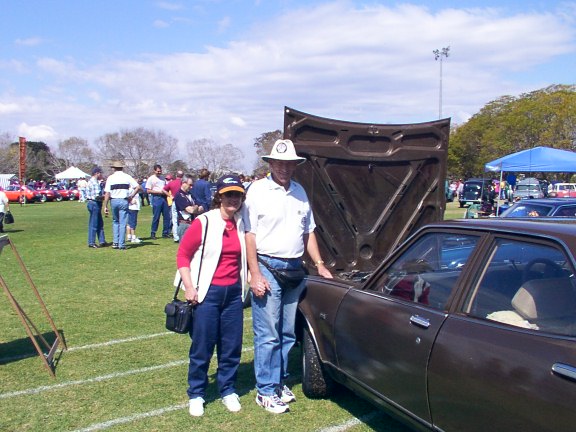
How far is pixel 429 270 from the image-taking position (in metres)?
3.85

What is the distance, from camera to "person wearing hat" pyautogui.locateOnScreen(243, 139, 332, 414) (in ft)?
14.6

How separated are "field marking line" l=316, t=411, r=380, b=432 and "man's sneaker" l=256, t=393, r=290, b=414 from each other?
371 millimetres

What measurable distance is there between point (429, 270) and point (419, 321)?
0.55 meters

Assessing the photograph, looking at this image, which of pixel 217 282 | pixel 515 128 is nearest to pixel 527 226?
pixel 217 282

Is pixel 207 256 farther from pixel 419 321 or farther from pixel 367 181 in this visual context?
pixel 367 181

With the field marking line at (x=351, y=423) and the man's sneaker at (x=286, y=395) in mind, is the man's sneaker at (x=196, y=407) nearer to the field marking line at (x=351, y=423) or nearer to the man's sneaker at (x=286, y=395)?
the man's sneaker at (x=286, y=395)

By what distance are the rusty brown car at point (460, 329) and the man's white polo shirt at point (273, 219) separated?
43 centimetres

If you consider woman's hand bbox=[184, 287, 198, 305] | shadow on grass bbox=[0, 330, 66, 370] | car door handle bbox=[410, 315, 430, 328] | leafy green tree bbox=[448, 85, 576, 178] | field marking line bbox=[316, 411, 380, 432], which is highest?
leafy green tree bbox=[448, 85, 576, 178]

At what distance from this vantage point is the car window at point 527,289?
285 cm

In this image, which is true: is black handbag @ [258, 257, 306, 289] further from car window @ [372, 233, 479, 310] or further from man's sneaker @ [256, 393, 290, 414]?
man's sneaker @ [256, 393, 290, 414]

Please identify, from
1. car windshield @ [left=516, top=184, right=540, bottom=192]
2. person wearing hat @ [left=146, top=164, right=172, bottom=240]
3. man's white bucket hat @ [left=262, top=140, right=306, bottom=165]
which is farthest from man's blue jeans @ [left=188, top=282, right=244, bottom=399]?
car windshield @ [left=516, top=184, right=540, bottom=192]

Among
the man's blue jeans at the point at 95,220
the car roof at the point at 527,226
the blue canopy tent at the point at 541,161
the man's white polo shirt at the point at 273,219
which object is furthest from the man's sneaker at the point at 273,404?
the blue canopy tent at the point at 541,161

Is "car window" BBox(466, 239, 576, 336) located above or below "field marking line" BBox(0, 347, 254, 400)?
above

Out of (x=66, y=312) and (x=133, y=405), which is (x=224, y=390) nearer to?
(x=133, y=405)
